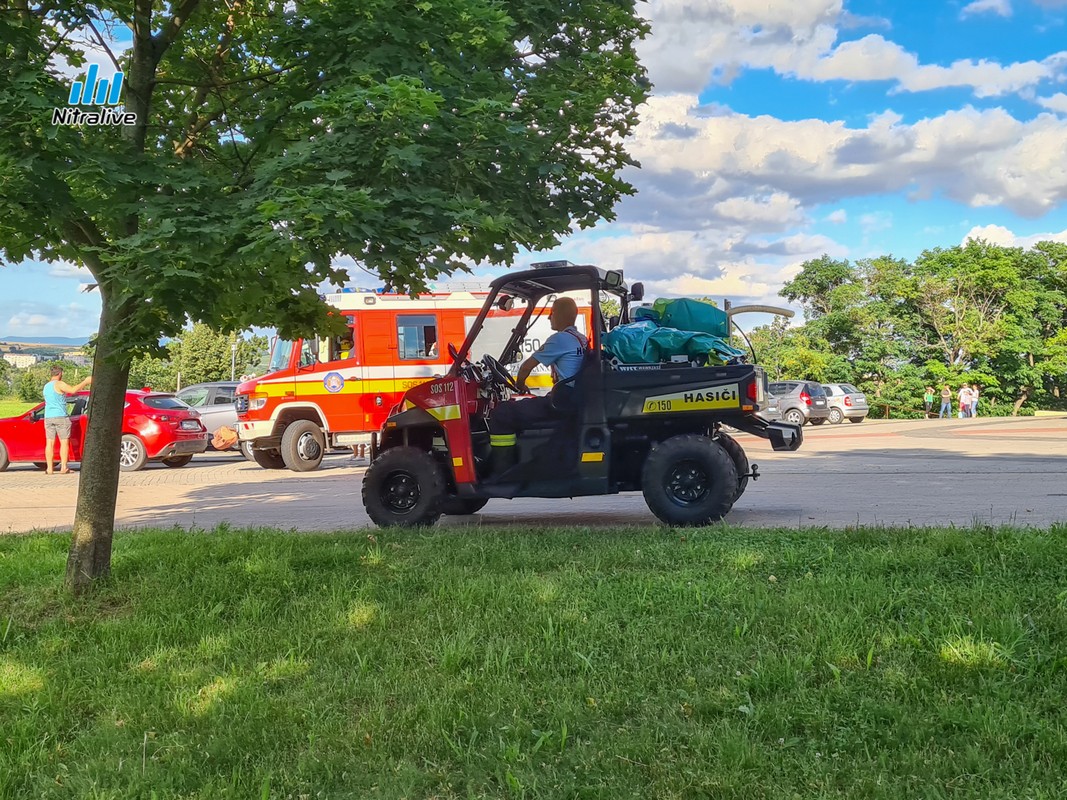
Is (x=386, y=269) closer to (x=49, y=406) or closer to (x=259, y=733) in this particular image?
(x=259, y=733)

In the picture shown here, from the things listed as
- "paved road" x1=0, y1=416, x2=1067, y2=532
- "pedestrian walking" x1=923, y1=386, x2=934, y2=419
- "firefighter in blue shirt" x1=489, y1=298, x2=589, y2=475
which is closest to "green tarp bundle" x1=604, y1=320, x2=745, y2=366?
"firefighter in blue shirt" x1=489, y1=298, x2=589, y2=475

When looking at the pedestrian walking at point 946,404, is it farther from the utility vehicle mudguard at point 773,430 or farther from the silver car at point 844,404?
the utility vehicle mudguard at point 773,430

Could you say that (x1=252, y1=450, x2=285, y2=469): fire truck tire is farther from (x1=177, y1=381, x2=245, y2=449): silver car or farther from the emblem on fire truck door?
(x1=177, y1=381, x2=245, y2=449): silver car

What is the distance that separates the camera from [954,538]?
5953mm

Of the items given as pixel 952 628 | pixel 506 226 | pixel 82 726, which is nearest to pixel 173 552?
pixel 82 726

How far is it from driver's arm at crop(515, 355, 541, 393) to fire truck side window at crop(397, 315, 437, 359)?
8.40m

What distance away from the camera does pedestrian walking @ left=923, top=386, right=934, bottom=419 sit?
44.0 m

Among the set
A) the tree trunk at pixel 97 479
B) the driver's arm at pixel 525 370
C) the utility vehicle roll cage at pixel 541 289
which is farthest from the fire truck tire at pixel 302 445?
the tree trunk at pixel 97 479

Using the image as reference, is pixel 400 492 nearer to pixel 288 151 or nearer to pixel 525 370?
pixel 525 370

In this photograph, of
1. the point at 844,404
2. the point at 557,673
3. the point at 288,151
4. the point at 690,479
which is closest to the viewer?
the point at 557,673

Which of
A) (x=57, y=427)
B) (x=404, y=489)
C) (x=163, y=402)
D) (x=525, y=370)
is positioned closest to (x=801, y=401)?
(x=163, y=402)

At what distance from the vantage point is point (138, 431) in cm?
1789

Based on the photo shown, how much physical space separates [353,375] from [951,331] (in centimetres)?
4053

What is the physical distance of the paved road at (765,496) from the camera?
338 inches
